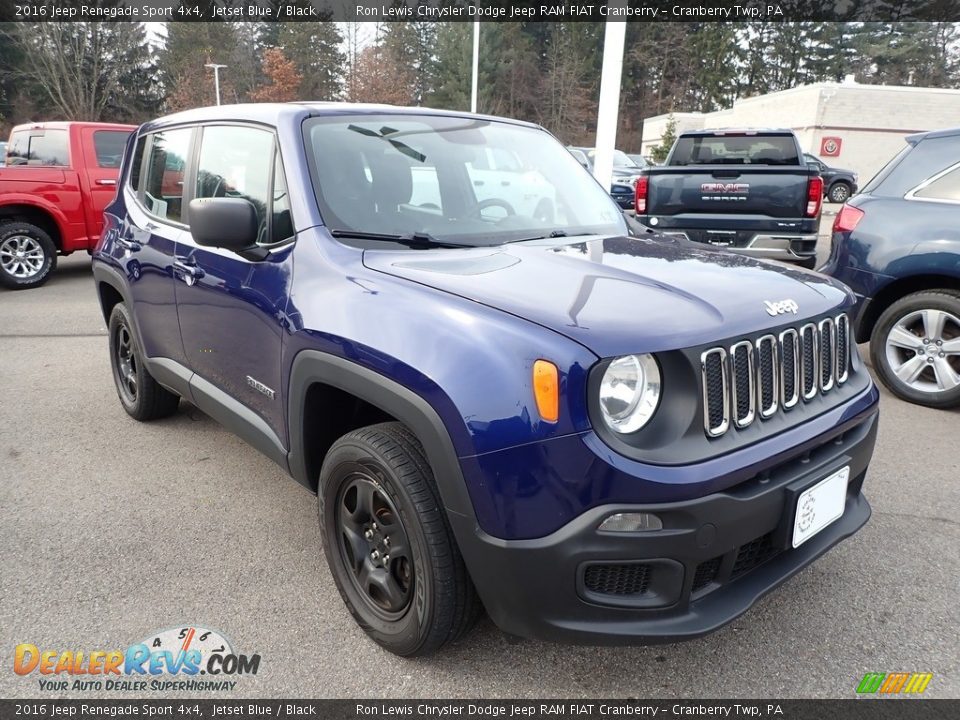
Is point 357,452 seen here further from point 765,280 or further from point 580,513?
point 765,280

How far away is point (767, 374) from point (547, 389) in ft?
2.41

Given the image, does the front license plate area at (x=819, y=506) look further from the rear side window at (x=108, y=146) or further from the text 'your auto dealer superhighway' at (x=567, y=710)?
the rear side window at (x=108, y=146)

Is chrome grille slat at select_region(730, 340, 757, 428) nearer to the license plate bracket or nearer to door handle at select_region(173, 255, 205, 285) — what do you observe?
the license plate bracket

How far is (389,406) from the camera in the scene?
Answer: 80.1 inches

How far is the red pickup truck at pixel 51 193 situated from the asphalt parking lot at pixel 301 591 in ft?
18.5

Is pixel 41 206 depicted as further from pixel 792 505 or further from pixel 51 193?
pixel 792 505

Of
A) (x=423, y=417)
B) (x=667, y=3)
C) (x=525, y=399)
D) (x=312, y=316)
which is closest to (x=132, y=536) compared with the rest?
(x=312, y=316)

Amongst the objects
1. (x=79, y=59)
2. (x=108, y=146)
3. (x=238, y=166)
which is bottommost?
(x=238, y=166)

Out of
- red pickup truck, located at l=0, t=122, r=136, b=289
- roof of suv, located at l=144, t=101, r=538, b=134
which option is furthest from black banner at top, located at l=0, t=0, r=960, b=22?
roof of suv, located at l=144, t=101, r=538, b=134

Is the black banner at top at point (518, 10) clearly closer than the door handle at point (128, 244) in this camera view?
No

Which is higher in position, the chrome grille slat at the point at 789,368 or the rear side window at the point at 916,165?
the rear side window at the point at 916,165

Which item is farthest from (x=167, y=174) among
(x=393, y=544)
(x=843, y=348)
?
(x=843, y=348)

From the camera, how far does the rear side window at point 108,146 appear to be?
9.16 metres

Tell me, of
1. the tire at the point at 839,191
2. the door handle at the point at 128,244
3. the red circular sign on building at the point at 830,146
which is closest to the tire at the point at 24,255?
the door handle at the point at 128,244
